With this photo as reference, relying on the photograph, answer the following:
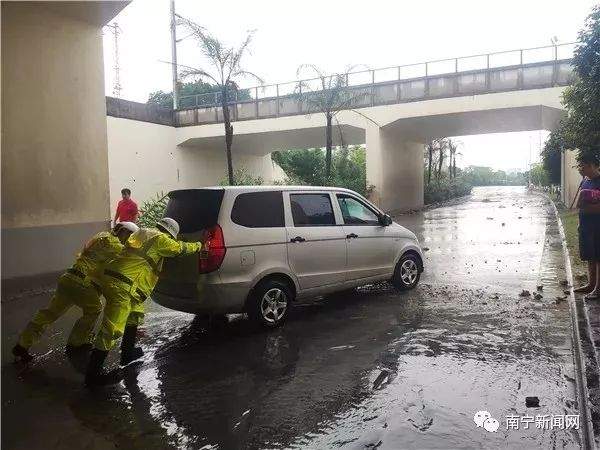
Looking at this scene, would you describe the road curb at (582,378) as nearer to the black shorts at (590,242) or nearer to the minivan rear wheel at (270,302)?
the black shorts at (590,242)

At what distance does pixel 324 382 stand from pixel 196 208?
2.46 metres

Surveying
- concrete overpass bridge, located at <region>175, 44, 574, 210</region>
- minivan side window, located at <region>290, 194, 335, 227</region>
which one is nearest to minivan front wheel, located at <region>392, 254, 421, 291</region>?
minivan side window, located at <region>290, 194, 335, 227</region>

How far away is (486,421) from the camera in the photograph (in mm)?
3566

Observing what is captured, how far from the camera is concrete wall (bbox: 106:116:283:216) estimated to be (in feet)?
72.3

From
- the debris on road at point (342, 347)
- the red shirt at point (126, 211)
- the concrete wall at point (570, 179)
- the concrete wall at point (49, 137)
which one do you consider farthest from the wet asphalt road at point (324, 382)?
the concrete wall at point (570, 179)

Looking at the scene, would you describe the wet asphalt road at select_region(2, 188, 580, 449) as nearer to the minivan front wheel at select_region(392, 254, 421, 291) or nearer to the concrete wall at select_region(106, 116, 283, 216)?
the minivan front wheel at select_region(392, 254, 421, 291)

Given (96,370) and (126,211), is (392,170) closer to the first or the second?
(126,211)

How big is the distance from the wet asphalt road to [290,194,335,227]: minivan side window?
49.8 inches

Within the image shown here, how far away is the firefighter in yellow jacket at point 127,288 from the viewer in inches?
171

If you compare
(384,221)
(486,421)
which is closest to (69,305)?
(486,421)

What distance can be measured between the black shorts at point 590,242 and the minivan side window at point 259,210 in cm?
399

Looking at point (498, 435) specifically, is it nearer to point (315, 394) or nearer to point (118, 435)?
point (315, 394)

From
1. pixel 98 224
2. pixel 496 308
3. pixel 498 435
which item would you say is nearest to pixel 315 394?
pixel 498 435

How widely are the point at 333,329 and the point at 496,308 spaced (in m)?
2.36
